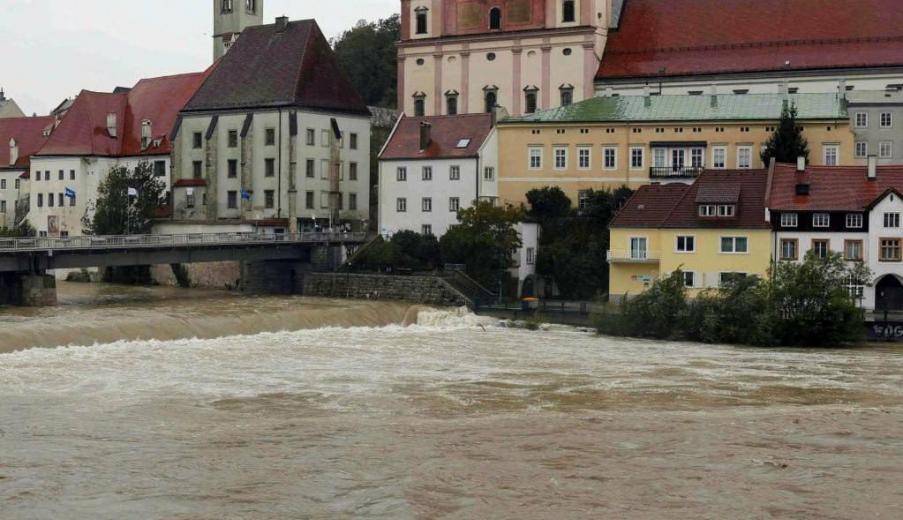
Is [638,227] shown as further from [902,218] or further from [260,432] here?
[260,432]

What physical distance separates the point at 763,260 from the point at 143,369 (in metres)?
27.3

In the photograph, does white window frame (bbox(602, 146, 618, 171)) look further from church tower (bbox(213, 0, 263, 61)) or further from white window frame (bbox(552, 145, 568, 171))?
church tower (bbox(213, 0, 263, 61))

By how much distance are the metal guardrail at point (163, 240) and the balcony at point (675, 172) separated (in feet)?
50.0

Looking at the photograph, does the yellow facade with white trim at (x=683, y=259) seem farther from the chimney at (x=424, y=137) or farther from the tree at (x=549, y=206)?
the chimney at (x=424, y=137)

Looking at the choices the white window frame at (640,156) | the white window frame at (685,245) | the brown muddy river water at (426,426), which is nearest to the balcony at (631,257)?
the white window frame at (685,245)

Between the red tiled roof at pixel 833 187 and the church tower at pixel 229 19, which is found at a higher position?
the church tower at pixel 229 19

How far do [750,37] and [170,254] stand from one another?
34922 mm

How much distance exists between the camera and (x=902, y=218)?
2285 inches

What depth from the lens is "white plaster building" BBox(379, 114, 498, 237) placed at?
7125 cm

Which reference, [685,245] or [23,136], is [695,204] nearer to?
[685,245]

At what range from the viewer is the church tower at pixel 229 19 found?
4129 inches

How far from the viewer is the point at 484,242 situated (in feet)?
216

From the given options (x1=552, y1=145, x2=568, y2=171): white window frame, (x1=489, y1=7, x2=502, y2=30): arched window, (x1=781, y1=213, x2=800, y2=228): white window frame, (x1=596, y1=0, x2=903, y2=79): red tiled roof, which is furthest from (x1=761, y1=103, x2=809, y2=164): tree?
(x1=489, y1=7, x2=502, y2=30): arched window

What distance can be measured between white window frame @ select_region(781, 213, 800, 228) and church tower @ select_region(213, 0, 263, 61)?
→ 180ft
